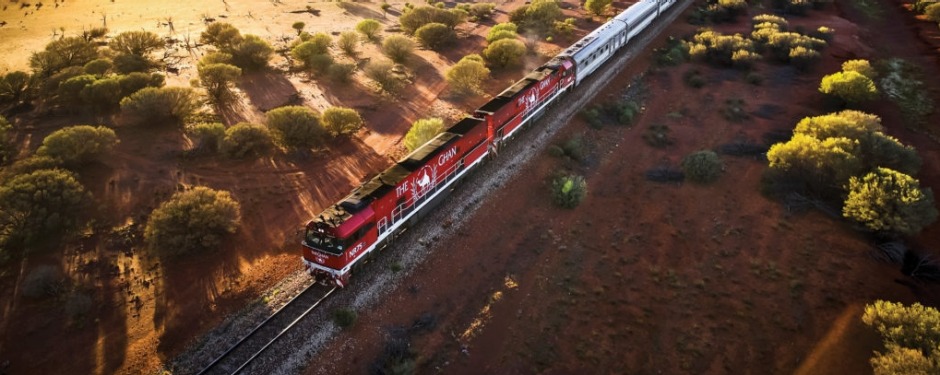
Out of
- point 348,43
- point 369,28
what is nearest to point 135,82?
point 348,43

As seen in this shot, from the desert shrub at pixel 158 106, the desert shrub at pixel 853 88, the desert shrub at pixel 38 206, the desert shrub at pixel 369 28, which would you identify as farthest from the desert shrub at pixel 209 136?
the desert shrub at pixel 853 88

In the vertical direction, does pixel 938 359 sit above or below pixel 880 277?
above

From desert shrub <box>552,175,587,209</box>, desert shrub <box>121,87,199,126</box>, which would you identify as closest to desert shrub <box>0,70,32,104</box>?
desert shrub <box>121,87,199,126</box>

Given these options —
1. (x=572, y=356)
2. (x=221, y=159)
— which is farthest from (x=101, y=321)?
(x=572, y=356)

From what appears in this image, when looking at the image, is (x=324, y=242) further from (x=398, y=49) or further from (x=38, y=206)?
(x=398, y=49)

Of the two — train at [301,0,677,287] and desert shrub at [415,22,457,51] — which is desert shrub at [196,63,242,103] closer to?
desert shrub at [415,22,457,51]

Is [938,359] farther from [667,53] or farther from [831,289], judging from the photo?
[667,53]

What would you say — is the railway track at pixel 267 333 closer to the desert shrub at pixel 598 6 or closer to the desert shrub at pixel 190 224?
the desert shrub at pixel 190 224
